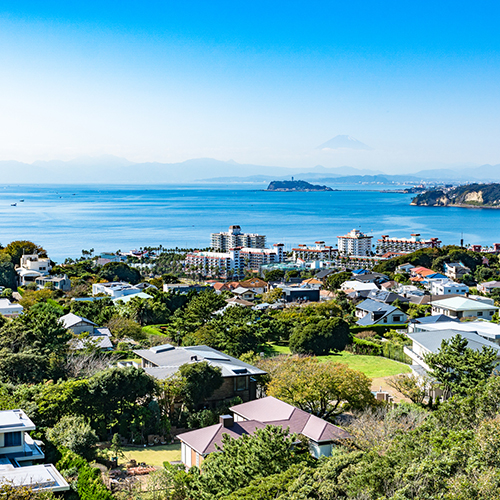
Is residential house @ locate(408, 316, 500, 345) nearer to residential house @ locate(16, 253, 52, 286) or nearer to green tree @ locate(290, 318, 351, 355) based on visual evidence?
green tree @ locate(290, 318, 351, 355)

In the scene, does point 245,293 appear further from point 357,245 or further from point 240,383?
point 357,245

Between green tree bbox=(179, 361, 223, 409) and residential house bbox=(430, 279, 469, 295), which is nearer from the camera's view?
green tree bbox=(179, 361, 223, 409)

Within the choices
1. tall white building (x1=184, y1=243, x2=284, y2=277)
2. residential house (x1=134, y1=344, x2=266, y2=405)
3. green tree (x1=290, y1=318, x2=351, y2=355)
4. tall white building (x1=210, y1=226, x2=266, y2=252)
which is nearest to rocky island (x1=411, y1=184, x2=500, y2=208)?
tall white building (x1=210, y1=226, x2=266, y2=252)

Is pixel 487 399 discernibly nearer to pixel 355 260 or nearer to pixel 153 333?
pixel 153 333

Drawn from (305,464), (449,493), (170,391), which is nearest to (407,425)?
(305,464)

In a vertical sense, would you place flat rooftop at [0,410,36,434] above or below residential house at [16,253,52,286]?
above

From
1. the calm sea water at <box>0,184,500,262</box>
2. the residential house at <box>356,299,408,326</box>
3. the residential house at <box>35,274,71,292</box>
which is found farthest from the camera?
the calm sea water at <box>0,184,500,262</box>

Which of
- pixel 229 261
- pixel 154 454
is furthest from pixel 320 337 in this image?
pixel 229 261
